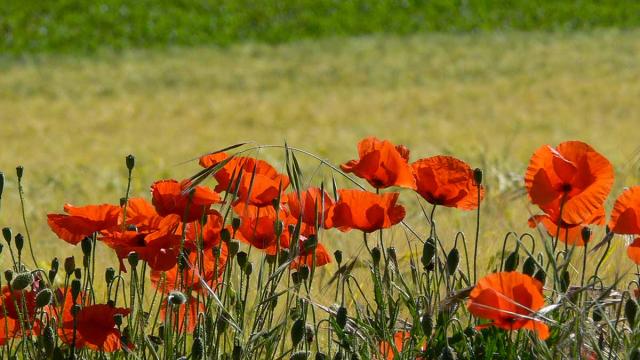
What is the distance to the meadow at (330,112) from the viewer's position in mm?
4082

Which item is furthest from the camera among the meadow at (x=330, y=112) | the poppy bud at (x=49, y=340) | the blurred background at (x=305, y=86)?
the blurred background at (x=305, y=86)

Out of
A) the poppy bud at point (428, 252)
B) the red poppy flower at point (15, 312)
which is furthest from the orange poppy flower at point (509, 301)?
the red poppy flower at point (15, 312)

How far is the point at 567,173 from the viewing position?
1822mm

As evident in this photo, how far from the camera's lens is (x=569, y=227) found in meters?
1.99

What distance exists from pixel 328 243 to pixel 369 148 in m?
0.97

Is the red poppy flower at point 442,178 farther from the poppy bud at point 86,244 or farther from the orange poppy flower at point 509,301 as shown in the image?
the poppy bud at point 86,244

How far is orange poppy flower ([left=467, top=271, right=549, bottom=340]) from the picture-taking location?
158cm

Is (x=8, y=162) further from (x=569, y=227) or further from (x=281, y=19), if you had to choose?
(x=281, y=19)

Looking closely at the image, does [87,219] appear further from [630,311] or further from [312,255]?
[630,311]

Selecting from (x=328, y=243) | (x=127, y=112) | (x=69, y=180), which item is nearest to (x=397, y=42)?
(x=127, y=112)

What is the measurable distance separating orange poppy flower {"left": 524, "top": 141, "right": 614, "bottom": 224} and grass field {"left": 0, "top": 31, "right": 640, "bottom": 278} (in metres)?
0.89

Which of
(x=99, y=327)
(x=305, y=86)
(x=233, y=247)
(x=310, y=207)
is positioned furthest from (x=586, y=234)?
(x=305, y=86)

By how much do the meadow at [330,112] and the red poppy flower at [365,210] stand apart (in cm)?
11

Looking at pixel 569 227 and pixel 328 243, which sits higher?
pixel 569 227
